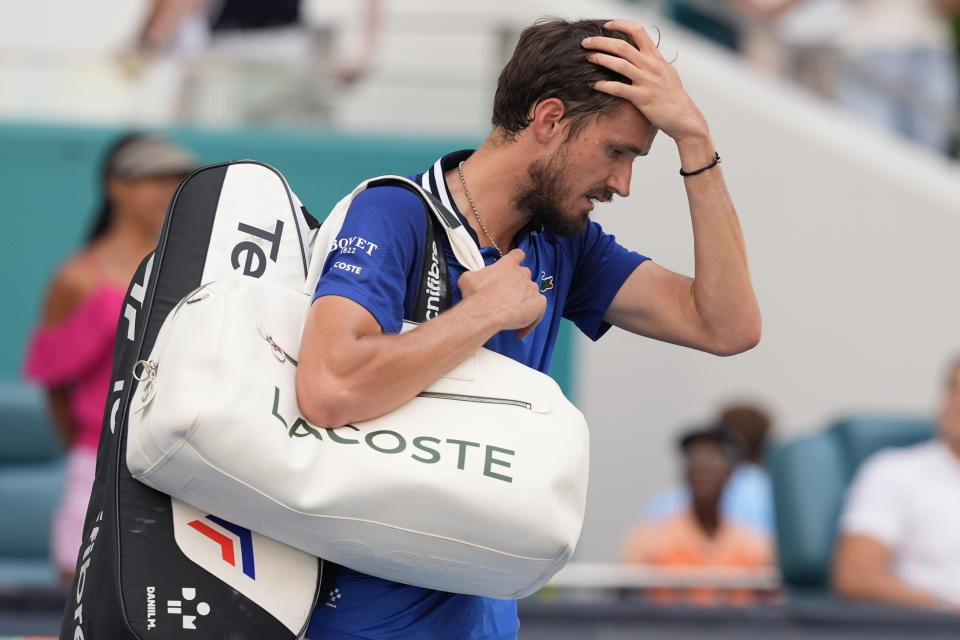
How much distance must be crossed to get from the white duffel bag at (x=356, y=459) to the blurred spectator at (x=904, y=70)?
262 inches

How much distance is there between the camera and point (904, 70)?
308 inches

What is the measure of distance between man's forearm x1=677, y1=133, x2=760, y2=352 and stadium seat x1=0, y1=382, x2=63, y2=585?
336 centimetres

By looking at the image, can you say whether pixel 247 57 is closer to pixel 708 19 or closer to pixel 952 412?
pixel 708 19

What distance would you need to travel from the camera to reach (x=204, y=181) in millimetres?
1804

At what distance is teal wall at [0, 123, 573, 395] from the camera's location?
6574mm

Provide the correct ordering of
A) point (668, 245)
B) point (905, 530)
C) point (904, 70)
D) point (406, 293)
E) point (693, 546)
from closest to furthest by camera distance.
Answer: point (406, 293)
point (905, 530)
point (693, 546)
point (668, 245)
point (904, 70)

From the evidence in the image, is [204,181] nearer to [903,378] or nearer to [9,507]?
[9,507]

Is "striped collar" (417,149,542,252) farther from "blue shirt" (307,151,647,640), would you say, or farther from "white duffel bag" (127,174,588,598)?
"white duffel bag" (127,174,588,598)

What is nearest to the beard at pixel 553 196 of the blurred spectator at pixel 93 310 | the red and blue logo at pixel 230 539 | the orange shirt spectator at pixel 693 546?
the red and blue logo at pixel 230 539

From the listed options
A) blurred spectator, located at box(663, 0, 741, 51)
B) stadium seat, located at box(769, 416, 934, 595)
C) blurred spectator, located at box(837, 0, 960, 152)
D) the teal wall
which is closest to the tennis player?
stadium seat, located at box(769, 416, 934, 595)

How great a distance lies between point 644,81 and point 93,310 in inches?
78.6

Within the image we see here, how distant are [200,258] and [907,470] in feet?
9.93

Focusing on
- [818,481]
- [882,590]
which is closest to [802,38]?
[818,481]

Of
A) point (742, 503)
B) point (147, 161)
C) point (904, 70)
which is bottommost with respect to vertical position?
point (742, 503)
